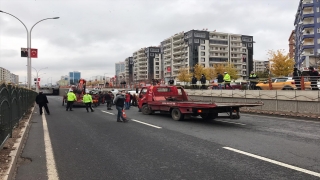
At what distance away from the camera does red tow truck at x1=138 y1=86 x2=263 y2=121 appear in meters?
12.6

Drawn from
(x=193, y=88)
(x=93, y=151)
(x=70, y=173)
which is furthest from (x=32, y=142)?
(x=193, y=88)

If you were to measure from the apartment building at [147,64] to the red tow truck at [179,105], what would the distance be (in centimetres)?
12183

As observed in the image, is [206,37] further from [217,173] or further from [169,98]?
[217,173]

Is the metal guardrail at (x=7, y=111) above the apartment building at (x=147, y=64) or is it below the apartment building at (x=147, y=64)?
below

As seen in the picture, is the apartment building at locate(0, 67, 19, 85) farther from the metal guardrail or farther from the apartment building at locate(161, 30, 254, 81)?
the apartment building at locate(161, 30, 254, 81)

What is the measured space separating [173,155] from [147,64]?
148 metres

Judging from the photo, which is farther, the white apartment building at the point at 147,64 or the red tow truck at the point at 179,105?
the white apartment building at the point at 147,64

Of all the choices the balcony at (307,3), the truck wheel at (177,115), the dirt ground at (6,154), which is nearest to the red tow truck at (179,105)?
the truck wheel at (177,115)

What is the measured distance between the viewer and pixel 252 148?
7.47 m

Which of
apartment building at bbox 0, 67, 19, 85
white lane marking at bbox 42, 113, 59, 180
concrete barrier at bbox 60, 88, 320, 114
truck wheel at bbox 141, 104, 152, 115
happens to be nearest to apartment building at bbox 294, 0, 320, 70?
concrete barrier at bbox 60, 88, 320, 114

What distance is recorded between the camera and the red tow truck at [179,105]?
12.6 m

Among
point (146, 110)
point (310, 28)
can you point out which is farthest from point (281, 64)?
point (146, 110)

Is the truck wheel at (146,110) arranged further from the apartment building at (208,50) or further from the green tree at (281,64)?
the apartment building at (208,50)

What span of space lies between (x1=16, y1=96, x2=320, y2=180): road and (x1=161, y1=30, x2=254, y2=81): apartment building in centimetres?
9912
